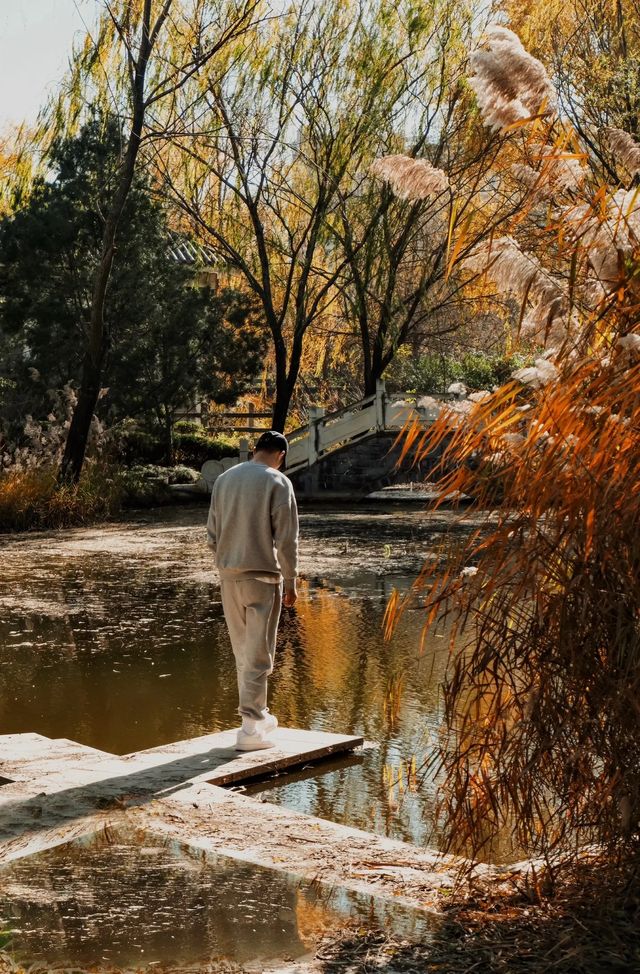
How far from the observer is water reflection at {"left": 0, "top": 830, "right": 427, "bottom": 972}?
354 cm

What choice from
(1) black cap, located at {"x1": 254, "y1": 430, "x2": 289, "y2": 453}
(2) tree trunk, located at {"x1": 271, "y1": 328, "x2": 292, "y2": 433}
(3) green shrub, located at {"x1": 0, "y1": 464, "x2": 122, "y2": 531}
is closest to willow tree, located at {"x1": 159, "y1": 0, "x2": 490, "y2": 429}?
(2) tree trunk, located at {"x1": 271, "y1": 328, "x2": 292, "y2": 433}

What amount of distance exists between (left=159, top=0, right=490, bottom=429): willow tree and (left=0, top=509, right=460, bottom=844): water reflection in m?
12.0

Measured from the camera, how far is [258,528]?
252 inches

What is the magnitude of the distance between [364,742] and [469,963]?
3406 mm

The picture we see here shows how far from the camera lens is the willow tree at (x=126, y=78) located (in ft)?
70.8

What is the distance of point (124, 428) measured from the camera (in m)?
24.5

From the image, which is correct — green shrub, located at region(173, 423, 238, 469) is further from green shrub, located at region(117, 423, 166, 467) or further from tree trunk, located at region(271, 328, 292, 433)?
tree trunk, located at region(271, 328, 292, 433)

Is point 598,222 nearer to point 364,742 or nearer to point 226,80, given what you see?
point 364,742

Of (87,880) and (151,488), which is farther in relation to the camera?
(151,488)

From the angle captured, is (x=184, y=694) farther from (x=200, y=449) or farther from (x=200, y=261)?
(x=200, y=261)

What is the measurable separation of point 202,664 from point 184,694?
0.96 meters

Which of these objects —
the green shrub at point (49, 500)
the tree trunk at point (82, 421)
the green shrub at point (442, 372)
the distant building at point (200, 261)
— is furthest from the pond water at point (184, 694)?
the green shrub at point (442, 372)

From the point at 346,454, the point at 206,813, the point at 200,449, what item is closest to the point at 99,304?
the point at 200,449

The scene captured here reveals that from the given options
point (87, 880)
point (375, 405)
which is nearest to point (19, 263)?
point (375, 405)
